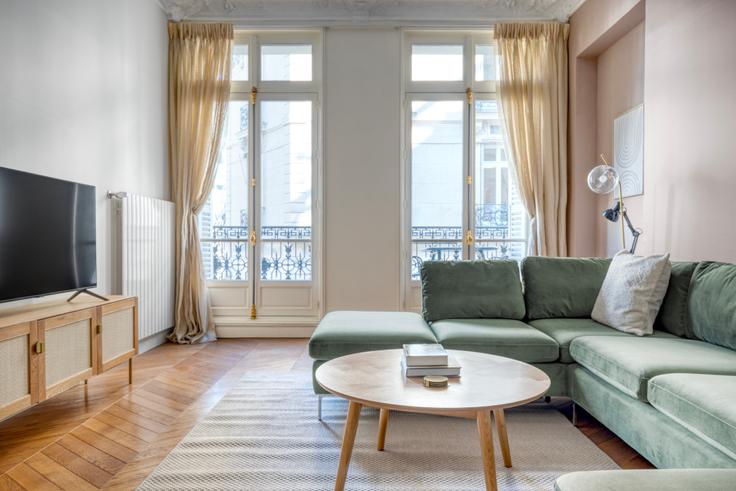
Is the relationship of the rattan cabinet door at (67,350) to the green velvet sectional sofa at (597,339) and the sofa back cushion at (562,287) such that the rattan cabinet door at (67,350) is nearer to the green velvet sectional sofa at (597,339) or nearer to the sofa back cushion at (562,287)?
the green velvet sectional sofa at (597,339)

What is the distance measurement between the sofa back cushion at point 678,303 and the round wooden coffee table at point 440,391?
1.14 metres

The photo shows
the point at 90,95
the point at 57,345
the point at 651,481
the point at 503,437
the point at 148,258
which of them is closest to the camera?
the point at 651,481

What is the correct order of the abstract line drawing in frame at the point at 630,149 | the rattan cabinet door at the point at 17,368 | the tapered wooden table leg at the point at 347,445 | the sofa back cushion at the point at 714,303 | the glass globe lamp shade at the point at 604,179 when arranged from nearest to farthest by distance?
the tapered wooden table leg at the point at 347,445
the rattan cabinet door at the point at 17,368
the sofa back cushion at the point at 714,303
the glass globe lamp shade at the point at 604,179
the abstract line drawing in frame at the point at 630,149

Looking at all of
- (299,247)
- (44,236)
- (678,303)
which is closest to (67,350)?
(44,236)

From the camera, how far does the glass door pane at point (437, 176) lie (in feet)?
15.0

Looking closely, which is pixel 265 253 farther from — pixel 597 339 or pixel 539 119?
pixel 597 339

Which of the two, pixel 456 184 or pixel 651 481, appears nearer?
pixel 651 481

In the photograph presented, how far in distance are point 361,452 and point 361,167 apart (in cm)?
298

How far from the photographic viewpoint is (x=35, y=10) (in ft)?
8.71

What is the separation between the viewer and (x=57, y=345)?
2.32 meters

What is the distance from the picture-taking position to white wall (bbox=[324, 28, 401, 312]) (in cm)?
444

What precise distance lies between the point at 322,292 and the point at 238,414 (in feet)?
6.79

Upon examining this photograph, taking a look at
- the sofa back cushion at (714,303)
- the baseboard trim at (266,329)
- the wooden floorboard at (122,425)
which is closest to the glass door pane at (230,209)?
the baseboard trim at (266,329)

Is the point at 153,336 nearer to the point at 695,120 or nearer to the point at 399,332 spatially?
the point at 399,332
